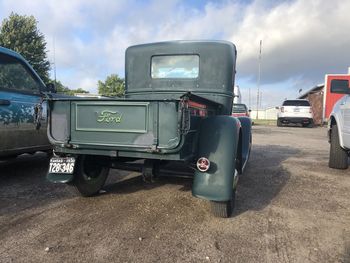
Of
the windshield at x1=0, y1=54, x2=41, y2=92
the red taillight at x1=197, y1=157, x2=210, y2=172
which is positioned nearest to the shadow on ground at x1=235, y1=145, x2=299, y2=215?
the red taillight at x1=197, y1=157, x2=210, y2=172

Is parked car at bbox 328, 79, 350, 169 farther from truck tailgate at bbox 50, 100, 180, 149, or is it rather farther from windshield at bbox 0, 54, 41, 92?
windshield at bbox 0, 54, 41, 92

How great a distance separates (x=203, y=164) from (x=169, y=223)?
0.74m

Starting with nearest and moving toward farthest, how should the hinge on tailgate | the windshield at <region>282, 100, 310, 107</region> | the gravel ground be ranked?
the gravel ground, the hinge on tailgate, the windshield at <region>282, 100, 310, 107</region>

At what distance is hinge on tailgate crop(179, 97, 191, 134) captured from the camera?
137 inches

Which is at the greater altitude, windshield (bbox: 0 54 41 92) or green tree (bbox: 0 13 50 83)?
green tree (bbox: 0 13 50 83)

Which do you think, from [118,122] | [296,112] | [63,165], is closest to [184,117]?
[118,122]

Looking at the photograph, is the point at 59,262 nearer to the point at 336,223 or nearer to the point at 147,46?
the point at 336,223

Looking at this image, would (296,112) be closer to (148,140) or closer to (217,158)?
(217,158)

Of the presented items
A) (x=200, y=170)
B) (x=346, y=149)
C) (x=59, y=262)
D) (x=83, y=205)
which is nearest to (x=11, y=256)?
(x=59, y=262)

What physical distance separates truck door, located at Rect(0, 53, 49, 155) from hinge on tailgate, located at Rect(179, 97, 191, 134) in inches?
102

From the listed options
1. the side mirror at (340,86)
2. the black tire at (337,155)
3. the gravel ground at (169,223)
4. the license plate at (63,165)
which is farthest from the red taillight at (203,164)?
the black tire at (337,155)

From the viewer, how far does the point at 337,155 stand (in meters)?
7.09

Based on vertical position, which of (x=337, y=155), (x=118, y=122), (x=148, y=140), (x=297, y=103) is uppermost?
(x=297, y=103)

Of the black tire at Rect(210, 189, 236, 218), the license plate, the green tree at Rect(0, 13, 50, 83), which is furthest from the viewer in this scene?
the green tree at Rect(0, 13, 50, 83)
